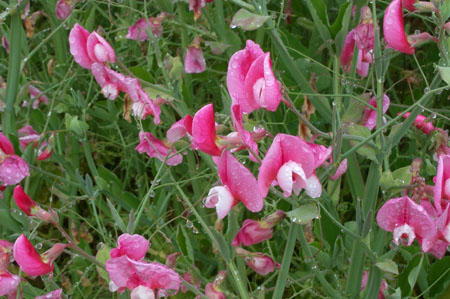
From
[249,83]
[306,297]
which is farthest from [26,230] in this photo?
[249,83]

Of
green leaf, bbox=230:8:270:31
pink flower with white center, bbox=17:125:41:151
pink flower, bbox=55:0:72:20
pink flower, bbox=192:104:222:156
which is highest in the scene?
green leaf, bbox=230:8:270:31

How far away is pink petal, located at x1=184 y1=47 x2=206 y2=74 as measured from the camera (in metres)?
1.44

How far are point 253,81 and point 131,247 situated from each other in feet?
0.80

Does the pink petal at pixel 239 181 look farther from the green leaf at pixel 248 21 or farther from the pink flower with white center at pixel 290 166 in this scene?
the green leaf at pixel 248 21

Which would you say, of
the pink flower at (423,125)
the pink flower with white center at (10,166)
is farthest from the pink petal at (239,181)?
the pink flower with white center at (10,166)

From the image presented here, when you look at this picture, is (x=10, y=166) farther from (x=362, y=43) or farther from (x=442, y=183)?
(x=442, y=183)

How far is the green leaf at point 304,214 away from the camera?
2.57ft

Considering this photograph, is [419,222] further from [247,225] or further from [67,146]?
[67,146]

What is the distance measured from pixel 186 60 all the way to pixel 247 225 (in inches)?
23.6

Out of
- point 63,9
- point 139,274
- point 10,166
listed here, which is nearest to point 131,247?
point 139,274

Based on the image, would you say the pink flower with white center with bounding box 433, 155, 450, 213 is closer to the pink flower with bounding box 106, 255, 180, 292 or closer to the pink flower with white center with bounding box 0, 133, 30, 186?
the pink flower with bounding box 106, 255, 180, 292

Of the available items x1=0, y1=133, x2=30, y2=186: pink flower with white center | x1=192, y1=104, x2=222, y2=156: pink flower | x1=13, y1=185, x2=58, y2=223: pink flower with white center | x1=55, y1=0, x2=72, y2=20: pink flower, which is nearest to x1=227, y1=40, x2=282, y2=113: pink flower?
x1=192, y1=104, x2=222, y2=156: pink flower

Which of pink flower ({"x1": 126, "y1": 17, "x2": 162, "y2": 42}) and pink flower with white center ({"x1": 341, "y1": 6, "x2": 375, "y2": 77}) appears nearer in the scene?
pink flower with white center ({"x1": 341, "y1": 6, "x2": 375, "y2": 77})

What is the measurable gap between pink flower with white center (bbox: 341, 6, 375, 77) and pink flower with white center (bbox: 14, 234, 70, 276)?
1.94ft
